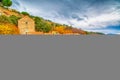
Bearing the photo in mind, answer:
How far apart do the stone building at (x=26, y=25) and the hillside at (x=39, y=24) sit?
47 millimetres

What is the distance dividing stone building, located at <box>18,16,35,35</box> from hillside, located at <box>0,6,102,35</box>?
47 millimetres

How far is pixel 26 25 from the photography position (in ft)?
24.2

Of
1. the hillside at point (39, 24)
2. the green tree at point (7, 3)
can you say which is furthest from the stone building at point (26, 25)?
the green tree at point (7, 3)

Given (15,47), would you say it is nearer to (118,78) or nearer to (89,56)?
(89,56)

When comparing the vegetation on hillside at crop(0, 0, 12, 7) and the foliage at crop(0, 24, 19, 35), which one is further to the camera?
the vegetation on hillside at crop(0, 0, 12, 7)

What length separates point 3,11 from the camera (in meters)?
7.55

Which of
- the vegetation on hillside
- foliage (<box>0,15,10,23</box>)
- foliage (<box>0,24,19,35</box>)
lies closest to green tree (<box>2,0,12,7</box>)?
the vegetation on hillside

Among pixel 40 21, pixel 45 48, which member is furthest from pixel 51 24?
pixel 45 48

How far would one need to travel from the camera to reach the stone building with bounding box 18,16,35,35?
287 inches

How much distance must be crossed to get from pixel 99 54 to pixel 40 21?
1.60 metres

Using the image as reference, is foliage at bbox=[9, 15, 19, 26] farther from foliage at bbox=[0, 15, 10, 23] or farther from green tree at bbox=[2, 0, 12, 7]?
green tree at bbox=[2, 0, 12, 7]

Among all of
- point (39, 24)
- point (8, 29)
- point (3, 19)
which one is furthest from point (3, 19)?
point (39, 24)

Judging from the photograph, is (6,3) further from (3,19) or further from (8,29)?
(8,29)

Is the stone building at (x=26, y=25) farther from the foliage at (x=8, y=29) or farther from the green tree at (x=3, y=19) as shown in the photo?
the green tree at (x=3, y=19)
